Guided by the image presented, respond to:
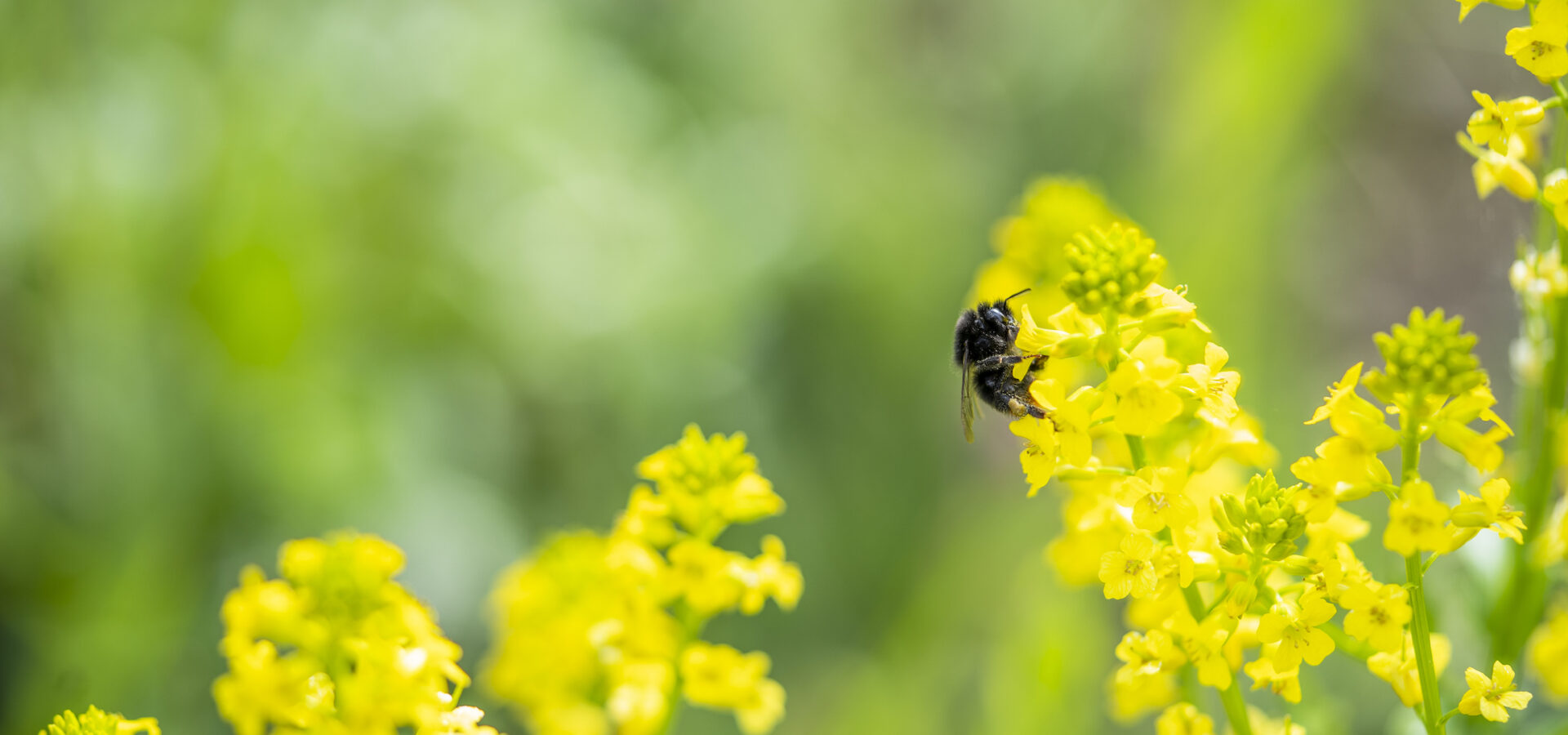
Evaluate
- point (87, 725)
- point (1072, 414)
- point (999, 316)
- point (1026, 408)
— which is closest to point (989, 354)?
point (999, 316)

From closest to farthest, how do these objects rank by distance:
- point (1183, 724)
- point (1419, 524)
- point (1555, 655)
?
point (1419, 524)
point (1183, 724)
point (1555, 655)

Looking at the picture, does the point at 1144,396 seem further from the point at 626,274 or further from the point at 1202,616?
the point at 626,274

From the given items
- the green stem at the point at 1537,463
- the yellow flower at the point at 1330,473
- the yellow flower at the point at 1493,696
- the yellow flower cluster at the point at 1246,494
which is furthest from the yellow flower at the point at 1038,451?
the green stem at the point at 1537,463

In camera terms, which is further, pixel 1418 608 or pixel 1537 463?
pixel 1537 463

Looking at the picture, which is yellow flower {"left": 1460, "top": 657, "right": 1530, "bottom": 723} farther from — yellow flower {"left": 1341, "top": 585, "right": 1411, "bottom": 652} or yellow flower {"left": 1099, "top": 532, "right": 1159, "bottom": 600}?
yellow flower {"left": 1099, "top": 532, "right": 1159, "bottom": 600}

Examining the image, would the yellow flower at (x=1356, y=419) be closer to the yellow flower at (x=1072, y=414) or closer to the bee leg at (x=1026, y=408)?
the yellow flower at (x=1072, y=414)

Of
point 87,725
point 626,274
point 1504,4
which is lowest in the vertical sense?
point 87,725

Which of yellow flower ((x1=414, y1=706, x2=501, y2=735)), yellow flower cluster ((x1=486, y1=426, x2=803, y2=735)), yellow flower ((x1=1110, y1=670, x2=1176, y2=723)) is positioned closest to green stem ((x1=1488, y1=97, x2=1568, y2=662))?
yellow flower ((x1=1110, y1=670, x2=1176, y2=723))
